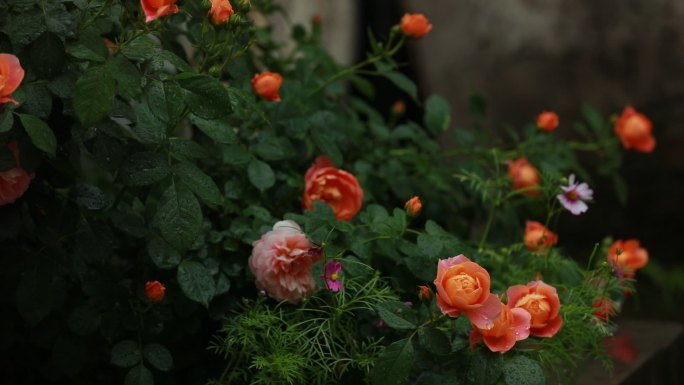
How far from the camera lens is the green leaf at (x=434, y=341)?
1030mm

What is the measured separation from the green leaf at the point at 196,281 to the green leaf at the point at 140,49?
27 centimetres

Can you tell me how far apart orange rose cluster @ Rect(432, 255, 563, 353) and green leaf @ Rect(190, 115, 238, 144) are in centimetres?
29

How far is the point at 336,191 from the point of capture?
1.32 metres

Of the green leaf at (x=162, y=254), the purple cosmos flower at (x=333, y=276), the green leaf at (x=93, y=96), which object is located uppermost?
the green leaf at (x=93, y=96)

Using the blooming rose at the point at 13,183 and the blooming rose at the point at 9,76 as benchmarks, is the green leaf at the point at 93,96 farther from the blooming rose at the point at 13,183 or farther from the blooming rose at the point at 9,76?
the blooming rose at the point at 13,183

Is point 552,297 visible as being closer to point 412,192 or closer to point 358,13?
point 412,192

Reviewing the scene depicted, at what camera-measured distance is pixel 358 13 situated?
10.3ft

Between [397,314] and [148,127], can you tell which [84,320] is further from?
[397,314]

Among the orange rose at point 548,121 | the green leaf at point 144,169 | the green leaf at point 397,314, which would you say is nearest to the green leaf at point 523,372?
the green leaf at point 397,314

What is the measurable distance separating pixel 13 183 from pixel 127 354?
239 mm

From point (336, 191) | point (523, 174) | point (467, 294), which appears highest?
point (467, 294)

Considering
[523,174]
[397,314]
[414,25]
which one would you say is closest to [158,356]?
[397,314]

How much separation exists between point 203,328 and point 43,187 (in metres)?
0.29

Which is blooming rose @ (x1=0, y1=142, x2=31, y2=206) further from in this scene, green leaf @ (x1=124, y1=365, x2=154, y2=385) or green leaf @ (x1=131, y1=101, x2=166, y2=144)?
green leaf @ (x1=124, y1=365, x2=154, y2=385)
